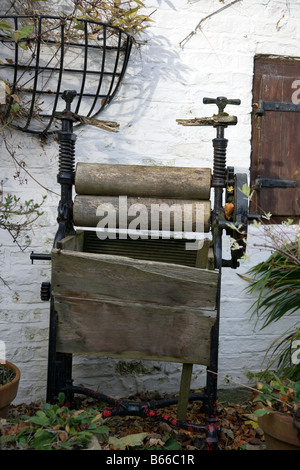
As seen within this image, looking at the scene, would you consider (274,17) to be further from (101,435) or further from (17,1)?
(101,435)

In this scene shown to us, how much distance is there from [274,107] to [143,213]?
1.37 metres

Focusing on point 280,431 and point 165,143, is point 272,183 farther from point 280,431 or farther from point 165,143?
point 280,431

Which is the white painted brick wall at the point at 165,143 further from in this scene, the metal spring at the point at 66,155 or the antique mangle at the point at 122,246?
the metal spring at the point at 66,155

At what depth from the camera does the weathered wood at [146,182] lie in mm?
2430

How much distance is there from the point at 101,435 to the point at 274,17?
104 inches

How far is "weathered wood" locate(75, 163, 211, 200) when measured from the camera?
243 cm

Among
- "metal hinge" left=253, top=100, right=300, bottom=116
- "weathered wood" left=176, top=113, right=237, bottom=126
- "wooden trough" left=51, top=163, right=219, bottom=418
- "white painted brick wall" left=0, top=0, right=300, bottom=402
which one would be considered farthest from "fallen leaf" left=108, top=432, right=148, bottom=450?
"metal hinge" left=253, top=100, right=300, bottom=116

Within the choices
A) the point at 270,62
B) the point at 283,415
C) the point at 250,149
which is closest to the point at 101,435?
the point at 283,415

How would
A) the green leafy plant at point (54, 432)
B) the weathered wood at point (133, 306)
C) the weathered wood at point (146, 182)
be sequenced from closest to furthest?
the green leafy plant at point (54, 432) < the weathered wood at point (133, 306) < the weathered wood at point (146, 182)

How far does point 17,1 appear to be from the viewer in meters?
2.88

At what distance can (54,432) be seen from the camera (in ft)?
6.14

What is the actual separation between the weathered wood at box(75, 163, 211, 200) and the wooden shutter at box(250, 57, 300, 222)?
3.09ft

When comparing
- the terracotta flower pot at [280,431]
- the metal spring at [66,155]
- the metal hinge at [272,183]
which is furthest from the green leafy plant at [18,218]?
the terracotta flower pot at [280,431]

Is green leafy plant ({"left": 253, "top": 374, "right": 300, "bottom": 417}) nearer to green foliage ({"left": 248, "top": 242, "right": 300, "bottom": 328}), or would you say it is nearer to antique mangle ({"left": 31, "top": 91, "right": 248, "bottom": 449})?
antique mangle ({"left": 31, "top": 91, "right": 248, "bottom": 449})
